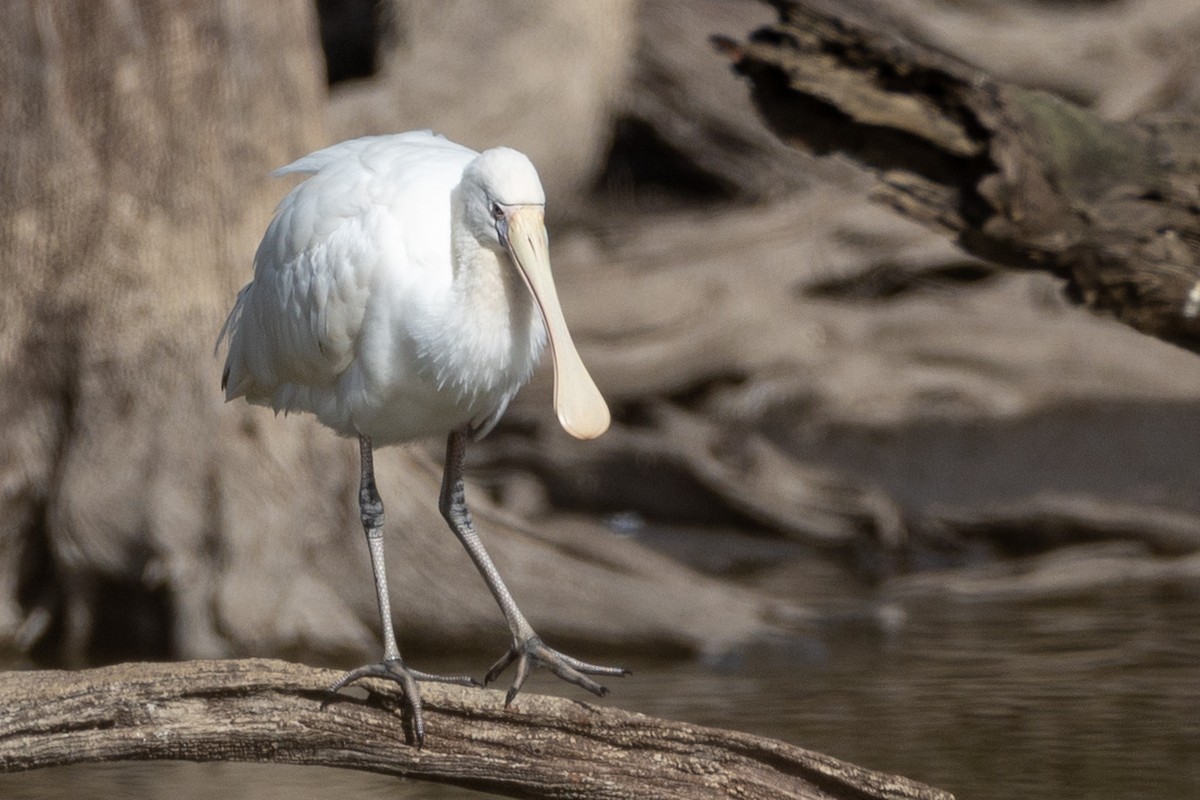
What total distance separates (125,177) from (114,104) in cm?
27

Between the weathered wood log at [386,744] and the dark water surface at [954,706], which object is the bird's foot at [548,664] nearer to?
the weathered wood log at [386,744]

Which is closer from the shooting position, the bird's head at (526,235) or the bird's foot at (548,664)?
the bird's head at (526,235)

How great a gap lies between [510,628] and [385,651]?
0.33 metres

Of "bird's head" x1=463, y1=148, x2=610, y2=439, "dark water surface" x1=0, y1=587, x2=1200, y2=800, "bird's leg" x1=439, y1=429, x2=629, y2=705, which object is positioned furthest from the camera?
"dark water surface" x1=0, y1=587, x2=1200, y2=800

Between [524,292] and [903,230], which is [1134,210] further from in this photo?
[903,230]

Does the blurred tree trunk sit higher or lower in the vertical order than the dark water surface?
higher

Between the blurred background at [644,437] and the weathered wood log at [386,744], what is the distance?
138 cm

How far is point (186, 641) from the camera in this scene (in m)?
6.72

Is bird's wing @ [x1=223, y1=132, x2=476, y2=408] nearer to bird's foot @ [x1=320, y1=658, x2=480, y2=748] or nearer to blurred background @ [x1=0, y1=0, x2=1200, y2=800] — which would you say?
bird's foot @ [x1=320, y1=658, x2=480, y2=748]

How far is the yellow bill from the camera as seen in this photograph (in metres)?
4.09

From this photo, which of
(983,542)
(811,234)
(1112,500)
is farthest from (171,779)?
(811,234)

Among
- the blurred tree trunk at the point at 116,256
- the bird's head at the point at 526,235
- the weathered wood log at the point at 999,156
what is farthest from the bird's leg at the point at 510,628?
the blurred tree trunk at the point at 116,256

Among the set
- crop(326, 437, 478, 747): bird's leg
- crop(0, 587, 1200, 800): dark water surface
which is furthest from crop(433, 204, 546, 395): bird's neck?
crop(0, 587, 1200, 800): dark water surface

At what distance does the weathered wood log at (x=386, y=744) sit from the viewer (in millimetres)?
3797
